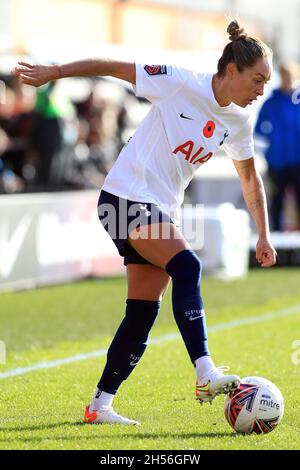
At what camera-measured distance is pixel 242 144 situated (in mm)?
5945

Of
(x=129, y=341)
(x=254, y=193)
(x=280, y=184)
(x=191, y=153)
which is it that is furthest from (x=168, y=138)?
(x=280, y=184)

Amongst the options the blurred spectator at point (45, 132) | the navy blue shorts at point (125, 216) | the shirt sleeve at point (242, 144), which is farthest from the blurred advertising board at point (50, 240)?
the navy blue shorts at point (125, 216)

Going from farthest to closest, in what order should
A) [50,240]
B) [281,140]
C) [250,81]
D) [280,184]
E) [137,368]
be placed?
[280,184]
[281,140]
[50,240]
[137,368]
[250,81]

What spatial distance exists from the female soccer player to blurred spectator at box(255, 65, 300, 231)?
8863 mm

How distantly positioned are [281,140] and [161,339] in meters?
6.33

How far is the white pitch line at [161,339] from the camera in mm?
A: 7597

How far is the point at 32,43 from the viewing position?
15.5m

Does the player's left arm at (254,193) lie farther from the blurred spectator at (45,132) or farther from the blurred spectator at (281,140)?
the blurred spectator at (45,132)

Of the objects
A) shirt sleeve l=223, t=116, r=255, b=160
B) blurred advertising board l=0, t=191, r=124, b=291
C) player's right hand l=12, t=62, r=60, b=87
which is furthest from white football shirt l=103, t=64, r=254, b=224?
blurred advertising board l=0, t=191, r=124, b=291

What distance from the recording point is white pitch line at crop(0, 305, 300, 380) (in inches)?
299

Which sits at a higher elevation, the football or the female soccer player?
the female soccer player

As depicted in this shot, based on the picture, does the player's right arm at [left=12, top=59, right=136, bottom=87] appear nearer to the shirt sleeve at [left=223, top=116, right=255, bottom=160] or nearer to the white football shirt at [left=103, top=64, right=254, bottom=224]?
the white football shirt at [left=103, top=64, right=254, bottom=224]

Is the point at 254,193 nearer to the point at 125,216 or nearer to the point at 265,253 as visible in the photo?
the point at 265,253

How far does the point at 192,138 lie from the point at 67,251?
7.10m
